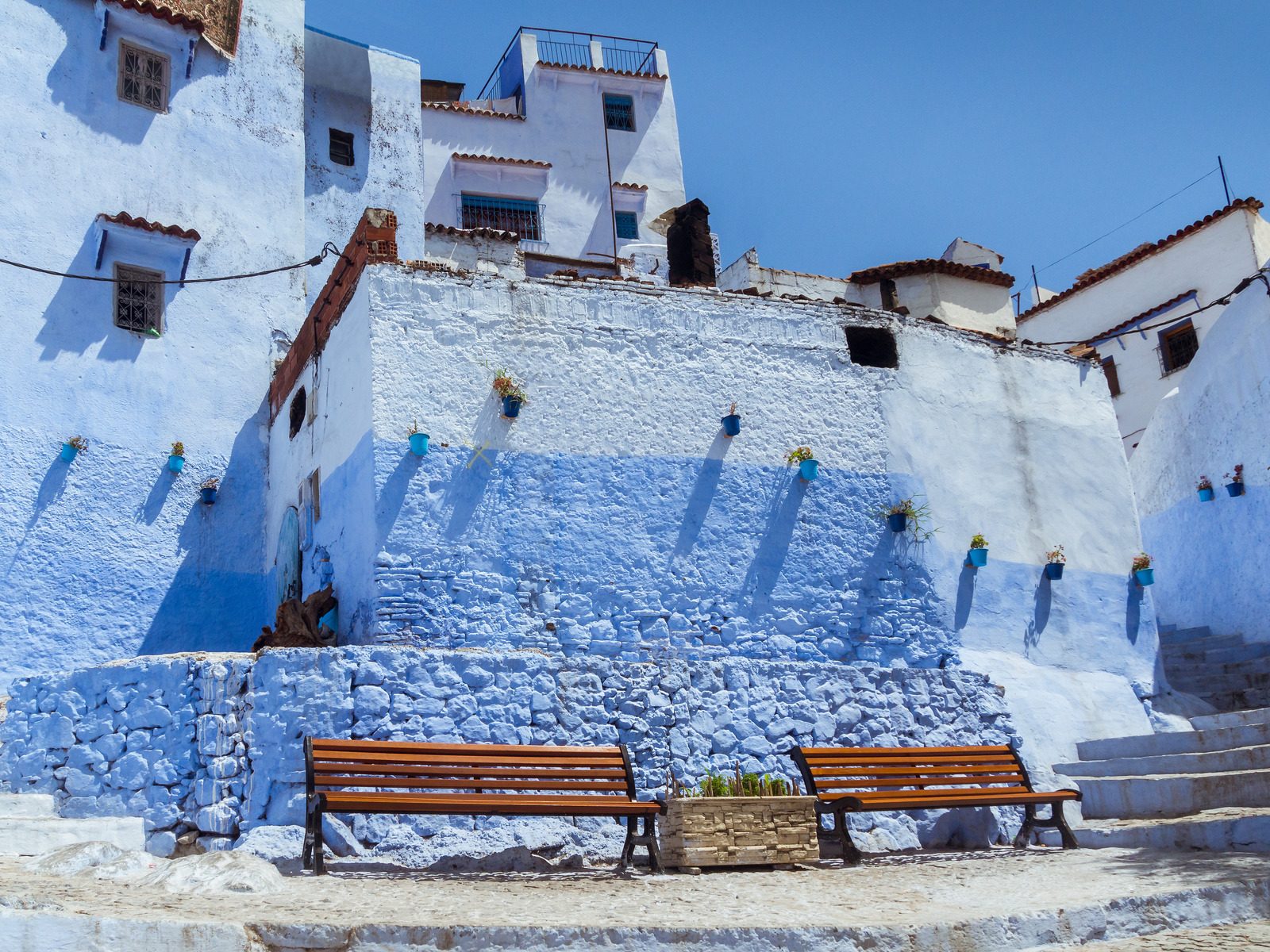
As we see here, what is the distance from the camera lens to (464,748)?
8.21 m


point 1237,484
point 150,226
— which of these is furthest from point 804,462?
point 150,226

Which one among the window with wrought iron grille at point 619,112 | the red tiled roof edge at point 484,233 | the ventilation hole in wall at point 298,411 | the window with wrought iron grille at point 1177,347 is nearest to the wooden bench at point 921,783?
the ventilation hole in wall at point 298,411

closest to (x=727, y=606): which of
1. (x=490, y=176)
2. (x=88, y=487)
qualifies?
(x=88, y=487)

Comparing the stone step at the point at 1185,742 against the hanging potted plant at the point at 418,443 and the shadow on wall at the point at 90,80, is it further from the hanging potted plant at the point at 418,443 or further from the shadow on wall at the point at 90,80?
the shadow on wall at the point at 90,80

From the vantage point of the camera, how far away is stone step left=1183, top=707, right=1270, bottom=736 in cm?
1065

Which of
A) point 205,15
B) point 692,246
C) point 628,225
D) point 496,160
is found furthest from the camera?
point 628,225

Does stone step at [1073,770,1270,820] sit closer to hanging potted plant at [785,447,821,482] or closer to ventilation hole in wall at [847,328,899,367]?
hanging potted plant at [785,447,821,482]

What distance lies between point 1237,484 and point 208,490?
12.5 meters

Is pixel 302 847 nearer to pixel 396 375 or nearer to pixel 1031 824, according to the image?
pixel 396 375

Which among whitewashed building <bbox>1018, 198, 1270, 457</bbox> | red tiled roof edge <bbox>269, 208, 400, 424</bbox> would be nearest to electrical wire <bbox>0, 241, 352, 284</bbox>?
red tiled roof edge <bbox>269, 208, 400, 424</bbox>

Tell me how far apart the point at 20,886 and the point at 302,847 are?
243cm

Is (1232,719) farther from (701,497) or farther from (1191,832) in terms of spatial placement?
(701,497)

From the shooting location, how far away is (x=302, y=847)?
813 centimetres

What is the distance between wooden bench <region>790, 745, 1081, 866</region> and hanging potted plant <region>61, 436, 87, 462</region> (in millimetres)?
8916
